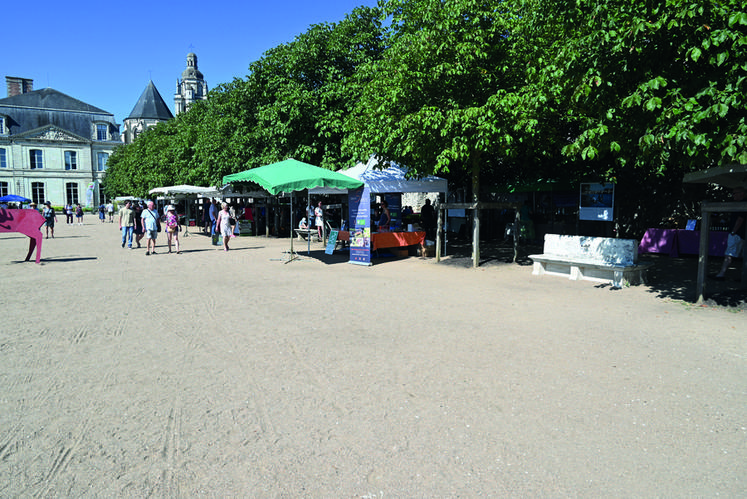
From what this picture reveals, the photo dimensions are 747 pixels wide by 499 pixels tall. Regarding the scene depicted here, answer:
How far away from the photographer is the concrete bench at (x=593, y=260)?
9766 mm

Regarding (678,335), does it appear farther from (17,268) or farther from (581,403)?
(17,268)

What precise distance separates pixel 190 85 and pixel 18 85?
170ft

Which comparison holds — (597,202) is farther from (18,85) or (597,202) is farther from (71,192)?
(18,85)

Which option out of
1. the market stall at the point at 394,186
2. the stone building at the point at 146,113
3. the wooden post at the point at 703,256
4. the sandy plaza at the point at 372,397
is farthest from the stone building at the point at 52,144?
the wooden post at the point at 703,256

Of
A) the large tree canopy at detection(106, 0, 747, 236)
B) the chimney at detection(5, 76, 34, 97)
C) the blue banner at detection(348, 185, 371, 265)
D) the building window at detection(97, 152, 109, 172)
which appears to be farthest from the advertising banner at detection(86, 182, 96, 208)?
the blue banner at detection(348, 185, 371, 265)

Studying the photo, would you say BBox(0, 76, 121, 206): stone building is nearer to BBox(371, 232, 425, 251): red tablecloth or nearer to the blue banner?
BBox(371, 232, 425, 251): red tablecloth

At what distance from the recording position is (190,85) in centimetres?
13038

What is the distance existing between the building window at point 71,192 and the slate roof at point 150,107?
105ft

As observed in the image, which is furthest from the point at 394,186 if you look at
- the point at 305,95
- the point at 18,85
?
the point at 18,85

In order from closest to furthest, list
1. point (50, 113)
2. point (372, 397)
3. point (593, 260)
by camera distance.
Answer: point (372, 397)
point (593, 260)
point (50, 113)

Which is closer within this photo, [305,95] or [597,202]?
[597,202]

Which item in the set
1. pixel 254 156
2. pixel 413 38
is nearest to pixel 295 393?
pixel 413 38

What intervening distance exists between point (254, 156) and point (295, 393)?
1887cm

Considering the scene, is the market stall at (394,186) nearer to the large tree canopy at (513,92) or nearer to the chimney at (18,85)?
the large tree canopy at (513,92)
